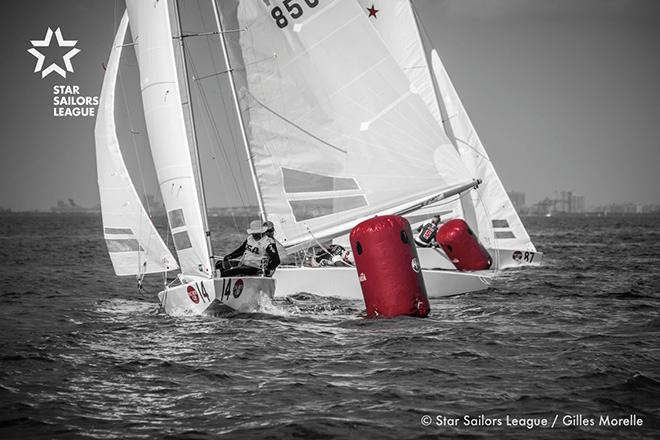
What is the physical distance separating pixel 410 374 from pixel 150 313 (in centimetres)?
625

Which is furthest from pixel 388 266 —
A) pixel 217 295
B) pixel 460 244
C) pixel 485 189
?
pixel 485 189

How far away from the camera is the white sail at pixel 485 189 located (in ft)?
69.6

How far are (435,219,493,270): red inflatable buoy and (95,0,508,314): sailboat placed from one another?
348 cm

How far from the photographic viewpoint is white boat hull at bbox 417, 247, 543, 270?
17.9 metres

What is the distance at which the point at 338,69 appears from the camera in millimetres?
14766

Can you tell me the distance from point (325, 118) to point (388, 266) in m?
5.18

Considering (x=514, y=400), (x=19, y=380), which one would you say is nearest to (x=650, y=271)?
(x=514, y=400)

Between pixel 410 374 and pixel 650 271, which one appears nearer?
pixel 410 374

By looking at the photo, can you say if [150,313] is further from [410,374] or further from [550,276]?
[550,276]

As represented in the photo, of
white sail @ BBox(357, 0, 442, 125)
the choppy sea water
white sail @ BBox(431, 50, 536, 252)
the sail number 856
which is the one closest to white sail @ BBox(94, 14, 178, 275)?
the choppy sea water

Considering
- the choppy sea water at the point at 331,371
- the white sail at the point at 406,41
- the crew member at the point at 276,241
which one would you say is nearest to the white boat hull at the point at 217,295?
the choppy sea water at the point at 331,371

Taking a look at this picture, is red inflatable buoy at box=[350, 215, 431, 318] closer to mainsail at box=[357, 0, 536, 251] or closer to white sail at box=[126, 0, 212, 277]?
white sail at box=[126, 0, 212, 277]

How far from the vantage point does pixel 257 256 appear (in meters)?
12.4

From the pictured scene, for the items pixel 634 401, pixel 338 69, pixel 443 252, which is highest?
pixel 338 69
